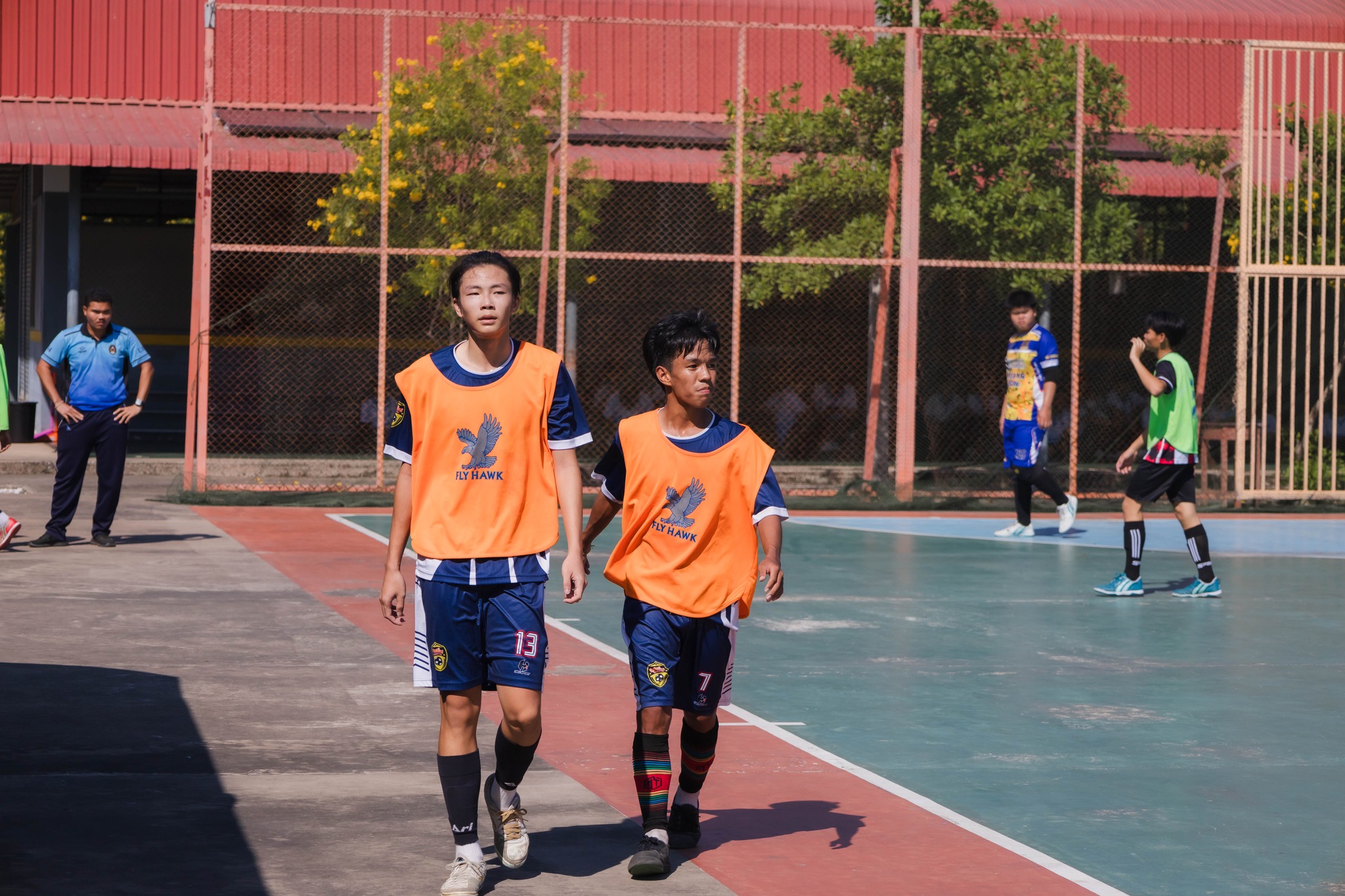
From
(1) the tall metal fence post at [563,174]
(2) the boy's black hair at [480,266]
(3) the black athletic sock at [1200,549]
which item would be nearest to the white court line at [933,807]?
(2) the boy's black hair at [480,266]

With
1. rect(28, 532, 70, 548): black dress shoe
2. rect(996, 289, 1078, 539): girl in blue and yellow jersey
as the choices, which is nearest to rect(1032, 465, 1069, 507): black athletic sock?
rect(996, 289, 1078, 539): girl in blue and yellow jersey

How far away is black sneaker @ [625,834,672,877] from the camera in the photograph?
534 cm

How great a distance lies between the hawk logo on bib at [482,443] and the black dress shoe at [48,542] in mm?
9646

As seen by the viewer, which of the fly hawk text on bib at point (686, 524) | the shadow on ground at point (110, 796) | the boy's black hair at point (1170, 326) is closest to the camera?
the shadow on ground at point (110, 796)

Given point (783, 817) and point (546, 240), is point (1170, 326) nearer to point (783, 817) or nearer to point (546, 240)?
point (783, 817)

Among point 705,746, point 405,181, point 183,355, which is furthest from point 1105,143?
point 705,746

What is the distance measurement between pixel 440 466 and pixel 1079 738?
3.63m

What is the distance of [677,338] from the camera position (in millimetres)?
5758

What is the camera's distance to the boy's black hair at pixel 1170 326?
11.8 m

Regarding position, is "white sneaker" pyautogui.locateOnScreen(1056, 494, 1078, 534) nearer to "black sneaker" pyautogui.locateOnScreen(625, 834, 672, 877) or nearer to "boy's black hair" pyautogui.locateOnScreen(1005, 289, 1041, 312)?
"boy's black hair" pyautogui.locateOnScreen(1005, 289, 1041, 312)

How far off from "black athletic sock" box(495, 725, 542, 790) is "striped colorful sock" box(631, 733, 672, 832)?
37cm

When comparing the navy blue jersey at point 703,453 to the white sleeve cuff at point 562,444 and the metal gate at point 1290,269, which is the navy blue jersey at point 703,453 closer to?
the white sleeve cuff at point 562,444

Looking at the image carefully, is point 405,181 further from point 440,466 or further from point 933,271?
point 440,466

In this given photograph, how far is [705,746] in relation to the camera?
5.83 metres
